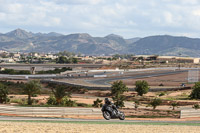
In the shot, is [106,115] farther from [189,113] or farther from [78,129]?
[189,113]

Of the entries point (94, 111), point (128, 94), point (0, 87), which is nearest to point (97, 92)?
point (128, 94)

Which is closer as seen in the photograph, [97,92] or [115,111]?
[115,111]

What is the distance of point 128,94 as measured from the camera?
80.3 metres

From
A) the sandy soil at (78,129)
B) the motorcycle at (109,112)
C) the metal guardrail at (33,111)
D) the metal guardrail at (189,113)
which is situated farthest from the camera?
the metal guardrail at (189,113)

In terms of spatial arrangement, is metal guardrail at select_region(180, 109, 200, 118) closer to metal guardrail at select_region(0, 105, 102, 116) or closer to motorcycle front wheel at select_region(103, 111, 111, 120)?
motorcycle front wheel at select_region(103, 111, 111, 120)

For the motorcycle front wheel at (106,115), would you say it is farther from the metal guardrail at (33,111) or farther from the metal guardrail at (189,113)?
the metal guardrail at (189,113)

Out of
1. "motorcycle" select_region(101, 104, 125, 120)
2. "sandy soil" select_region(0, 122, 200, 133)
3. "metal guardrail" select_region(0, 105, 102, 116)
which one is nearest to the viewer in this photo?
"sandy soil" select_region(0, 122, 200, 133)

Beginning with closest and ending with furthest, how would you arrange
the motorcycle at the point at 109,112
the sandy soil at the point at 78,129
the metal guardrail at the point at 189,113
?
the sandy soil at the point at 78,129 → the motorcycle at the point at 109,112 → the metal guardrail at the point at 189,113

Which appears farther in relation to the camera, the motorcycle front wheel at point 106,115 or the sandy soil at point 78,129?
the motorcycle front wheel at point 106,115

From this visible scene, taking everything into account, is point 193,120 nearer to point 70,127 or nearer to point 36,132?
point 70,127

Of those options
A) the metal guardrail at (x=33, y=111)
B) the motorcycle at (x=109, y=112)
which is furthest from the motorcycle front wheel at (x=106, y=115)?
the metal guardrail at (x=33, y=111)

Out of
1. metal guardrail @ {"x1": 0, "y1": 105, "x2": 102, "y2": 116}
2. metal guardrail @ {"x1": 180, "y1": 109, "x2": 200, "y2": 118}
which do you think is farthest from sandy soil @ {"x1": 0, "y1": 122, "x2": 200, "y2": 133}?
metal guardrail @ {"x1": 180, "y1": 109, "x2": 200, "y2": 118}

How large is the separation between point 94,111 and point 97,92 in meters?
56.6

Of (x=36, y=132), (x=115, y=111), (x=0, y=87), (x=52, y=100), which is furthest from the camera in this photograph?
(x=0, y=87)
